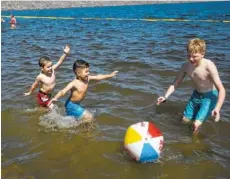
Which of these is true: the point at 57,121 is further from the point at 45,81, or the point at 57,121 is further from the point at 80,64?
the point at 80,64

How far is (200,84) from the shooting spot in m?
5.80

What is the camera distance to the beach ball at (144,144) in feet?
15.6

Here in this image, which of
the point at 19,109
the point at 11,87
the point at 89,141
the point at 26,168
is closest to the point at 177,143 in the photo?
the point at 89,141

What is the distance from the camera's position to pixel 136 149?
4.79 meters

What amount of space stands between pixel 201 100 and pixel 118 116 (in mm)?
1904

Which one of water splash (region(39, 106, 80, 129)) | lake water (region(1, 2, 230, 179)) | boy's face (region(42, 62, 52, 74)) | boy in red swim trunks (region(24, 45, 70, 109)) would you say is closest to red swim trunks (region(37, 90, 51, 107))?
boy in red swim trunks (region(24, 45, 70, 109))

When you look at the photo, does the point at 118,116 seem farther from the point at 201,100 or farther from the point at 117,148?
the point at 201,100

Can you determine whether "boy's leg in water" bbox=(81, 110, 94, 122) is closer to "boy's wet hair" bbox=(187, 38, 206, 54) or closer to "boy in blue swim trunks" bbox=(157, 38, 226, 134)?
"boy in blue swim trunks" bbox=(157, 38, 226, 134)

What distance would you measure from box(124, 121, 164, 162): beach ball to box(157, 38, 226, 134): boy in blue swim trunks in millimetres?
1031

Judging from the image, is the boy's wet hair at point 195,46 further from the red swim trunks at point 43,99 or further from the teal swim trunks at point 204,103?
the red swim trunks at point 43,99

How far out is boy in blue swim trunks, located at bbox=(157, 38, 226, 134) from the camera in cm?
530

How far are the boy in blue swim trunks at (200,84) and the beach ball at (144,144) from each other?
1.03m

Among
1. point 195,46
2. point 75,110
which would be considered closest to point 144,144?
point 195,46

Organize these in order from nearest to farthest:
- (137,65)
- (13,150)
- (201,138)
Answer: (13,150)
(201,138)
(137,65)
